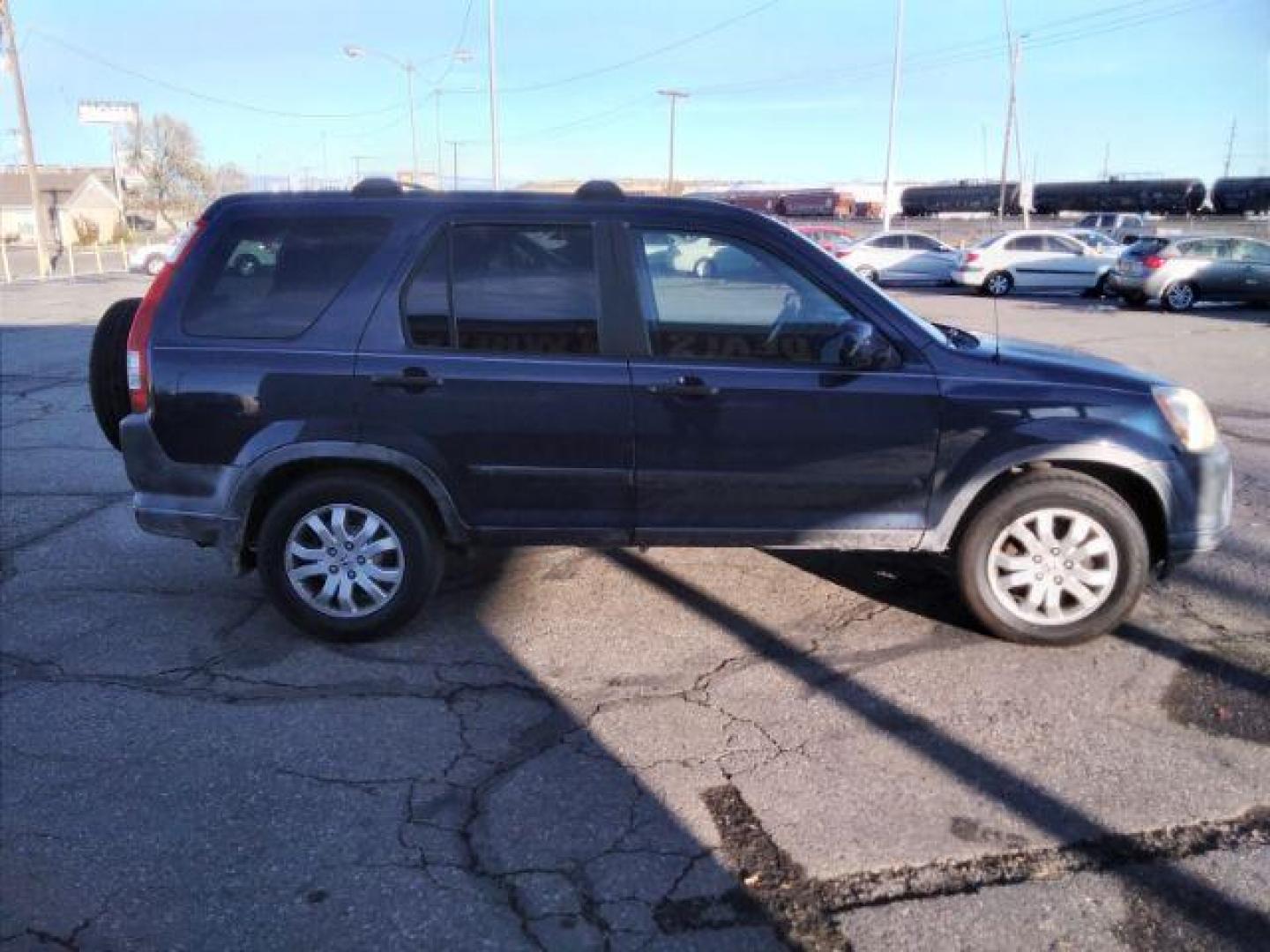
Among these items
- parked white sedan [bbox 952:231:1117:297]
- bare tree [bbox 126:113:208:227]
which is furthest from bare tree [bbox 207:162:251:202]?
parked white sedan [bbox 952:231:1117:297]

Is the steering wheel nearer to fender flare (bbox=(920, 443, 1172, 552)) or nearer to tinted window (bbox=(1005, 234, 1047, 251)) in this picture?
fender flare (bbox=(920, 443, 1172, 552))

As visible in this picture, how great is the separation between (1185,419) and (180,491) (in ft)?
13.9

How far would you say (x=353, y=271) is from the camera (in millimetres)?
4230

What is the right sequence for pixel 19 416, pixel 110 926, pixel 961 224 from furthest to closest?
1. pixel 961 224
2. pixel 19 416
3. pixel 110 926

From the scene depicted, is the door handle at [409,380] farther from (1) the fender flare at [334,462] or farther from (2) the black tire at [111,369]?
(2) the black tire at [111,369]

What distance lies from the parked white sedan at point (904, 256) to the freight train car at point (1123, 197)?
37.1 meters

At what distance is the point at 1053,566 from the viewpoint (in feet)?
14.0

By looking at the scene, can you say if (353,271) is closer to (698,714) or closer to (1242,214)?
(698,714)

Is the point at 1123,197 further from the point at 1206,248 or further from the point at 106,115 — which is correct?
the point at 106,115

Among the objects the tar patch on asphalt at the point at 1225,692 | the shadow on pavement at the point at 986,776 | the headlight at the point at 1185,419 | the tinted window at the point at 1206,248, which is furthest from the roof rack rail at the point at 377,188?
the tinted window at the point at 1206,248

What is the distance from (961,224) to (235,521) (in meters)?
60.6

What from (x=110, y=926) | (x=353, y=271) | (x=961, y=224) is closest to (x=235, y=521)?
(x=353, y=271)

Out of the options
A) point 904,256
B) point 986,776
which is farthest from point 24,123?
point 986,776

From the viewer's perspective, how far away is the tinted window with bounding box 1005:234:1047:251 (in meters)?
24.3
